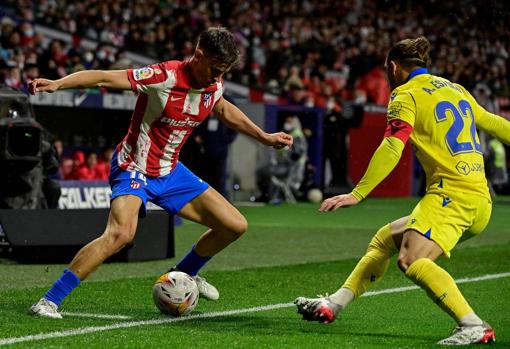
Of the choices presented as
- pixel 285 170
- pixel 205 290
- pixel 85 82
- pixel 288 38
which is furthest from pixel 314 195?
pixel 85 82

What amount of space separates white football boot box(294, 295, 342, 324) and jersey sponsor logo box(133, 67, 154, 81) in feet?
5.93

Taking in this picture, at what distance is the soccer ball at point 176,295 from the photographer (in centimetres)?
786

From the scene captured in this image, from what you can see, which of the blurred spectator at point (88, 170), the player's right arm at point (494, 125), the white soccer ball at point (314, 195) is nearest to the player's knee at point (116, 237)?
the player's right arm at point (494, 125)

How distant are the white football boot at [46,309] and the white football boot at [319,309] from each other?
5.44 ft

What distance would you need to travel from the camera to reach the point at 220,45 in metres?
7.42

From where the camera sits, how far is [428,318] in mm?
8008

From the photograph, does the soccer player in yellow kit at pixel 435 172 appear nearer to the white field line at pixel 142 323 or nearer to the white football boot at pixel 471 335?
the white football boot at pixel 471 335

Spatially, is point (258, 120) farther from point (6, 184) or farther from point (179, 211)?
point (179, 211)

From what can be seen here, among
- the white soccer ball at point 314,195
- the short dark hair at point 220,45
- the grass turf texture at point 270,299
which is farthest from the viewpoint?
the white soccer ball at point 314,195

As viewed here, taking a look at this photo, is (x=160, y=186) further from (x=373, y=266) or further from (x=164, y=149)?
(x=373, y=266)

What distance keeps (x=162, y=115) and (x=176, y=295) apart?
125 cm

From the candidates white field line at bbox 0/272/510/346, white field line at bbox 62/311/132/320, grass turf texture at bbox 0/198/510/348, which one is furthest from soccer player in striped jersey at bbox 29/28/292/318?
grass turf texture at bbox 0/198/510/348

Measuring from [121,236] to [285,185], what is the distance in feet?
52.2

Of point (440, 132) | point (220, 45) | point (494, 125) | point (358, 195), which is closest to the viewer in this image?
point (358, 195)
